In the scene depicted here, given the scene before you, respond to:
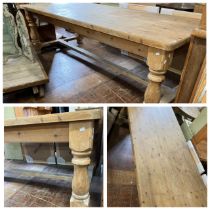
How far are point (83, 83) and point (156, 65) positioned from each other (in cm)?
99

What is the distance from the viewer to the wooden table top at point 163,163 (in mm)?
692

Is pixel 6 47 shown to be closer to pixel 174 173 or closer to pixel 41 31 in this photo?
pixel 41 31

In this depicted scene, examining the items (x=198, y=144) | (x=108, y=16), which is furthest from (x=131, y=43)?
(x=198, y=144)

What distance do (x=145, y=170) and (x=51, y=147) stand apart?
84 centimetres

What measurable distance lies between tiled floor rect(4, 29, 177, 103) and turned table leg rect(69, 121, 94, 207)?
84 cm

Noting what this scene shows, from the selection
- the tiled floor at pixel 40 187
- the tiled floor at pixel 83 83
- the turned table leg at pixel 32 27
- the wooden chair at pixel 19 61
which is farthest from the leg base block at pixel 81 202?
the turned table leg at pixel 32 27

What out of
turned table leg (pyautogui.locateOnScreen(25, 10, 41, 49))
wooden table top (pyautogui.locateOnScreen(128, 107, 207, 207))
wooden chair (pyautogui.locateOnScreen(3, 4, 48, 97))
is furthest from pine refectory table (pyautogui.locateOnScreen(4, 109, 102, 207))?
turned table leg (pyautogui.locateOnScreen(25, 10, 41, 49))

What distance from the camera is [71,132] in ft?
2.53

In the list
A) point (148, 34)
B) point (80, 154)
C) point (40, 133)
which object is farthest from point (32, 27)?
point (80, 154)

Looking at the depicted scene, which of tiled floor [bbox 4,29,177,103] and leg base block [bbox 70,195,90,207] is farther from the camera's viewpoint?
tiled floor [bbox 4,29,177,103]

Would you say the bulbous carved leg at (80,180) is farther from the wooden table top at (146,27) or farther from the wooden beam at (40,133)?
the wooden table top at (146,27)

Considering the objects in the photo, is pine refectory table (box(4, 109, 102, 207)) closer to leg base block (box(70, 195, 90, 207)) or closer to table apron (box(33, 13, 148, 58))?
leg base block (box(70, 195, 90, 207))

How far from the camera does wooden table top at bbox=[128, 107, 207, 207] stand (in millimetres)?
692

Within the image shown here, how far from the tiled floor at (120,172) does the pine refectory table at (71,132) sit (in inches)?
12.1
